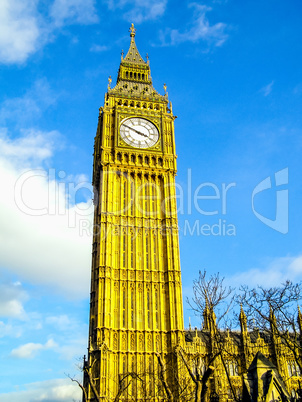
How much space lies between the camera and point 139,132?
54.5m

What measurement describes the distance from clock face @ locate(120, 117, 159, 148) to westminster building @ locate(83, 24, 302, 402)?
0.39ft

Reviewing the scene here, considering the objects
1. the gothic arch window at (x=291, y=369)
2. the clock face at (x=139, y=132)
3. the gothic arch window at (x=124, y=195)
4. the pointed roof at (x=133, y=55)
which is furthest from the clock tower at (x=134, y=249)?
the gothic arch window at (x=291, y=369)

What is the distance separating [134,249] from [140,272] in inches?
102

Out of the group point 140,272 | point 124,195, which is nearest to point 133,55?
point 124,195

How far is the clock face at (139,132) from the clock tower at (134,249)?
0.39 feet

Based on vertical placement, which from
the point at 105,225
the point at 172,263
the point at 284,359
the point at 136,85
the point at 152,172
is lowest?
the point at 284,359

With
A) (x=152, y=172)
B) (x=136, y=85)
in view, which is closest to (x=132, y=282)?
(x=152, y=172)

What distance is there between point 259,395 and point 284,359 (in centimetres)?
3643

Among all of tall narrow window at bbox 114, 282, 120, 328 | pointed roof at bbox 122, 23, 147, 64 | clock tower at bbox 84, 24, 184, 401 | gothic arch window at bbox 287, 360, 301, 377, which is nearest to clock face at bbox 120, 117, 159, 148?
clock tower at bbox 84, 24, 184, 401

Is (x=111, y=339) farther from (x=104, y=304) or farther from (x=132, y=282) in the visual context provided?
(x=132, y=282)

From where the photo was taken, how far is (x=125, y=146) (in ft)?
173

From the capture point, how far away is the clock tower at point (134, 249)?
135 feet

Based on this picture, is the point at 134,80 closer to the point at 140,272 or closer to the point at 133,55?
the point at 133,55

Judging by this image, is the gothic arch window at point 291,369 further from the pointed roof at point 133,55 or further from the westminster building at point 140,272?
the pointed roof at point 133,55
